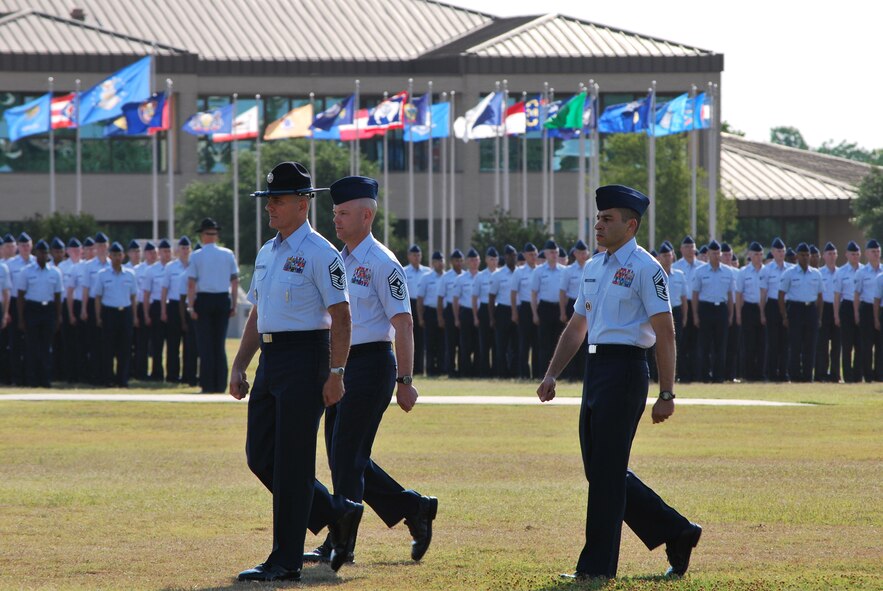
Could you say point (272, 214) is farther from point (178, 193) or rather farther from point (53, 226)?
point (178, 193)

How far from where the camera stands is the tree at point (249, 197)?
196 feet

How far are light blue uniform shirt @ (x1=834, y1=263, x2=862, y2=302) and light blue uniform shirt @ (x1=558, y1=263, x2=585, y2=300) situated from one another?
168 inches

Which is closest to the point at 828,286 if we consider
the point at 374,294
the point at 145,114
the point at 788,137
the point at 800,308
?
the point at 800,308

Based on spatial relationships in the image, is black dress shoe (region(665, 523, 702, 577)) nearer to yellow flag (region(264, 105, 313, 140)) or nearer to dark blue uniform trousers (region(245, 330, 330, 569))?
dark blue uniform trousers (region(245, 330, 330, 569))

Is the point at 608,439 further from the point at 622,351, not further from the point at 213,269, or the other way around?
the point at 213,269

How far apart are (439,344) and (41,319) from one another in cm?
765

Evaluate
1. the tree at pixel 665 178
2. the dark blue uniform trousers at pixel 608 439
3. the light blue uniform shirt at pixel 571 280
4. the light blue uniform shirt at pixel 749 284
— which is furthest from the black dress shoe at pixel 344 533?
the tree at pixel 665 178

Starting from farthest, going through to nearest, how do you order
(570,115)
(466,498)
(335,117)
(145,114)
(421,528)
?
(335,117), (570,115), (145,114), (466,498), (421,528)

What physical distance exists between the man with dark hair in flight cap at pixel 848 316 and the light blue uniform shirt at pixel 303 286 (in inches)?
738

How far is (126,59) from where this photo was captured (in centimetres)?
6397

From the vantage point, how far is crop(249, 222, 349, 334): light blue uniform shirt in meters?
7.93

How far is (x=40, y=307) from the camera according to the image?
2330 centimetres

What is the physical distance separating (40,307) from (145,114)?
1711cm

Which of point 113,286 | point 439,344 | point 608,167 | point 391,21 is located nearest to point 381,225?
point 608,167
